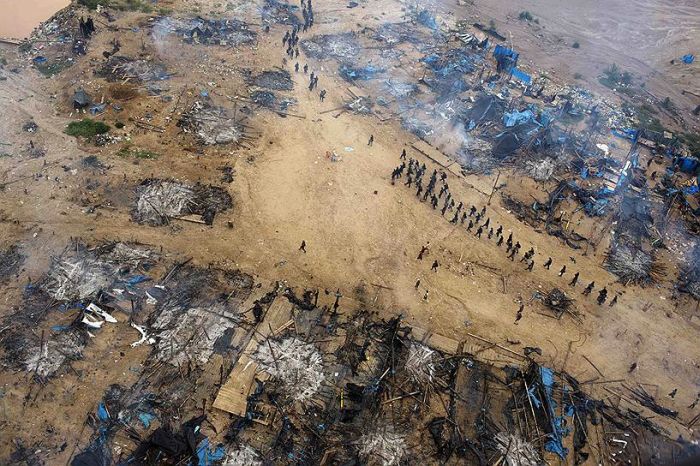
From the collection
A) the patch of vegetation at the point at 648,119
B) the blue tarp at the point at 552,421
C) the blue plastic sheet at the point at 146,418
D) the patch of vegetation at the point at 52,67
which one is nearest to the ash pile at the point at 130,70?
the patch of vegetation at the point at 52,67

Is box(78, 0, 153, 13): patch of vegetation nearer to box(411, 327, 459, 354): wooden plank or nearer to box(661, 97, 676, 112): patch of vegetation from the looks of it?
box(411, 327, 459, 354): wooden plank

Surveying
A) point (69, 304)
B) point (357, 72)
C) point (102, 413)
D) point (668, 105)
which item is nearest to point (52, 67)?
point (69, 304)

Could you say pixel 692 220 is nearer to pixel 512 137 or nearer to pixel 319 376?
pixel 512 137

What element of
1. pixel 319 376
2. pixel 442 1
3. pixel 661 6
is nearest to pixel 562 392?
pixel 319 376

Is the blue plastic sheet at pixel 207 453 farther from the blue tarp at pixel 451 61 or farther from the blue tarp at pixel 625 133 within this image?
the blue tarp at pixel 625 133

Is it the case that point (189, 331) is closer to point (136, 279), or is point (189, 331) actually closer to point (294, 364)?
point (136, 279)

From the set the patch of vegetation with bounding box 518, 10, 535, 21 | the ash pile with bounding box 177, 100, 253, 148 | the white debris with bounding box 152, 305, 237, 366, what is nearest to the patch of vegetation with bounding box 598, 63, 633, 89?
the patch of vegetation with bounding box 518, 10, 535, 21
